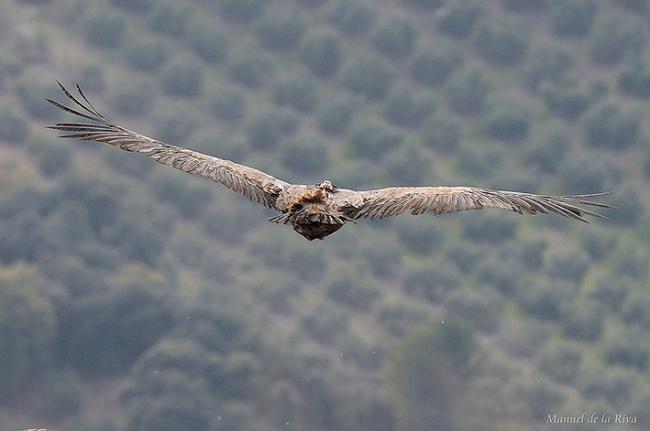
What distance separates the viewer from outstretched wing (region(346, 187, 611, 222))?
15.4 meters

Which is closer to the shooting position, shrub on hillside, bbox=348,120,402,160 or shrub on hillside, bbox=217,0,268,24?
shrub on hillside, bbox=348,120,402,160

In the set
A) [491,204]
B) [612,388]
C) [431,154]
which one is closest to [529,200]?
[491,204]

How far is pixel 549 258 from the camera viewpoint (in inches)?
3108

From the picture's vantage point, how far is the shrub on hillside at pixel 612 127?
90375 mm

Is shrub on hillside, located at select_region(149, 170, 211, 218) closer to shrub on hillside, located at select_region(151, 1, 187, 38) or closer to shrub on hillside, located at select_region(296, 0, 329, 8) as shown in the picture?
shrub on hillside, located at select_region(151, 1, 187, 38)

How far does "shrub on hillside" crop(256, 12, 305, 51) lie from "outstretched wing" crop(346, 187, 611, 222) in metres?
89.2

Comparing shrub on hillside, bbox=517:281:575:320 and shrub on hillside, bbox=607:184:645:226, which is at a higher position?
shrub on hillside, bbox=607:184:645:226

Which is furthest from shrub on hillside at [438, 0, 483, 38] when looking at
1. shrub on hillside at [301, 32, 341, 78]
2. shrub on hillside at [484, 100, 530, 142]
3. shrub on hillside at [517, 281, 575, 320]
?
shrub on hillside at [517, 281, 575, 320]

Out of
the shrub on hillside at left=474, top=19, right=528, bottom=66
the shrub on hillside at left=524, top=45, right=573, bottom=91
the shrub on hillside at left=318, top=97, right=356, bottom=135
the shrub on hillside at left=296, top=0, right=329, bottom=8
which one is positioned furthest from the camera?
the shrub on hillside at left=296, top=0, right=329, bottom=8

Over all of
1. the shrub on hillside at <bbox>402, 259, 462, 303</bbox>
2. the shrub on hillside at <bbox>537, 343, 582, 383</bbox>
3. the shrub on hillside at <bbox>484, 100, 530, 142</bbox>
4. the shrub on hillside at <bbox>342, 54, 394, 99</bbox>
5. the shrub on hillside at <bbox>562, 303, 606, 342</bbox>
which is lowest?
the shrub on hillside at <bbox>537, 343, 582, 383</bbox>

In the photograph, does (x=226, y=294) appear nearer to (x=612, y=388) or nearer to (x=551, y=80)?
(x=612, y=388)

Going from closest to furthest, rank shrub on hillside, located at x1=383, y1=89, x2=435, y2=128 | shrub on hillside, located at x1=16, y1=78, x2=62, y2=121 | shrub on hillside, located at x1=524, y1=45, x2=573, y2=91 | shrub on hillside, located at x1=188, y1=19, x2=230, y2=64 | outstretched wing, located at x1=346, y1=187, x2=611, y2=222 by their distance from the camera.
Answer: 1. outstretched wing, located at x1=346, y1=187, x2=611, y2=222
2. shrub on hillside, located at x1=16, y1=78, x2=62, y2=121
3. shrub on hillside, located at x1=383, y1=89, x2=435, y2=128
4. shrub on hillside, located at x1=524, y1=45, x2=573, y2=91
5. shrub on hillside, located at x1=188, y1=19, x2=230, y2=64

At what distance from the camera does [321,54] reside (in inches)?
4077

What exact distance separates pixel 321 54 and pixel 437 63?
1019 cm
